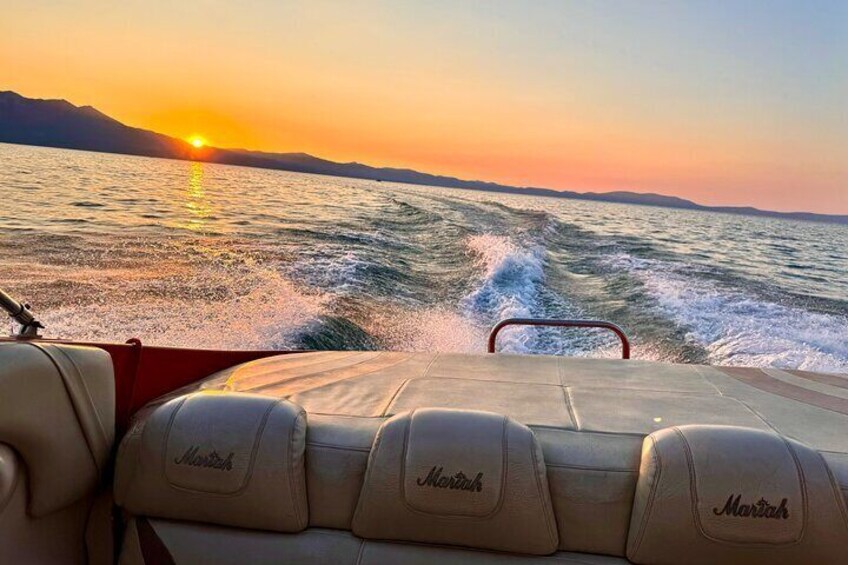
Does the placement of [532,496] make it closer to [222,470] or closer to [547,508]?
[547,508]

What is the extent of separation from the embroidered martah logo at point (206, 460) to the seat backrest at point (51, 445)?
26 cm

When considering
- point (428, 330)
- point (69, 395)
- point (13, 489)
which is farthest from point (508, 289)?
point (13, 489)

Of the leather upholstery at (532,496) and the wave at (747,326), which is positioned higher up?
the leather upholstery at (532,496)

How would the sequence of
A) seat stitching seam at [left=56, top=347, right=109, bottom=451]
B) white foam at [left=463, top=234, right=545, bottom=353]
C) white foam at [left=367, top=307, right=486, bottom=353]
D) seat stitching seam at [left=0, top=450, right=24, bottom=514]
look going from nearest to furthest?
seat stitching seam at [left=0, top=450, right=24, bottom=514]
seat stitching seam at [left=56, top=347, right=109, bottom=451]
white foam at [left=367, top=307, right=486, bottom=353]
white foam at [left=463, top=234, right=545, bottom=353]

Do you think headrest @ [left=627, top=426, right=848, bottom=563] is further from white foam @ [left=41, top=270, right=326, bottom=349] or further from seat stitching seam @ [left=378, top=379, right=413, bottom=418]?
white foam @ [left=41, top=270, right=326, bottom=349]

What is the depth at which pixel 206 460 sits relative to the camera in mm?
1371

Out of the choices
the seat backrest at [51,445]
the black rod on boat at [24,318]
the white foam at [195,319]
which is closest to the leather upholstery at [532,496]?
the seat backrest at [51,445]

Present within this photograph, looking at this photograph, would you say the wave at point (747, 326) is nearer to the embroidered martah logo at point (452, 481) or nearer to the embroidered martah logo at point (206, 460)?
the embroidered martah logo at point (452, 481)

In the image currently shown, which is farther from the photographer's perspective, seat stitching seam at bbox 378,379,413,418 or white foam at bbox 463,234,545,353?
white foam at bbox 463,234,545,353

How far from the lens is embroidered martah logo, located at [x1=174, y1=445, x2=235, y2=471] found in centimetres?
136

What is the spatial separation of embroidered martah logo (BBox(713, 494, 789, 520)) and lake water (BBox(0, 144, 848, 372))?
163 inches

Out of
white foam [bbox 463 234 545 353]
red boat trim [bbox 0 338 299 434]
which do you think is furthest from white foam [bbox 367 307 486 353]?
red boat trim [bbox 0 338 299 434]

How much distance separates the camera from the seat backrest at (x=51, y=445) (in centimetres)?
125

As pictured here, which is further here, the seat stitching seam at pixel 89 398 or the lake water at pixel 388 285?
the lake water at pixel 388 285
